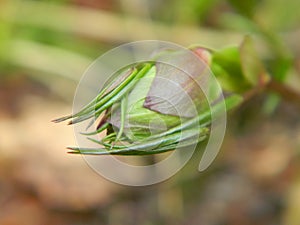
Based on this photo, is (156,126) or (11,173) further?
(11,173)

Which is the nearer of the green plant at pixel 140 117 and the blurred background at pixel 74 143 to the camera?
the green plant at pixel 140 117

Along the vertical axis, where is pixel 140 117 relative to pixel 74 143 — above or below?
above

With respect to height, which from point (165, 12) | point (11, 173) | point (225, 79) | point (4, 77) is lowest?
point (11, 173)

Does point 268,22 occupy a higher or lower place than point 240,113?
higher

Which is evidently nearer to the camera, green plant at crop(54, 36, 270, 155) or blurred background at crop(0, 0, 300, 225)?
green plant at crop(54, 36, 270, 155)

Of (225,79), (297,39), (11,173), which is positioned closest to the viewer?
(225,79)

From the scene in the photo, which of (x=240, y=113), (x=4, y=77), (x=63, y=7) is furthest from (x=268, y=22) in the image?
(x=4, y=77)

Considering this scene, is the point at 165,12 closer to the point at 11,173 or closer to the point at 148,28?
the point at 148,28

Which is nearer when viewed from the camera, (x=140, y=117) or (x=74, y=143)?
(x=140, y=117)
